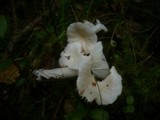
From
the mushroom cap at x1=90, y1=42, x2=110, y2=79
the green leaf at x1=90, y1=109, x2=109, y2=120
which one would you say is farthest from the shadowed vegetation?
the mushroom cap at x1=90, y1=42, x2=110, y2=79

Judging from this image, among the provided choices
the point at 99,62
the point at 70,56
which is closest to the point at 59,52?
the point at 70,56

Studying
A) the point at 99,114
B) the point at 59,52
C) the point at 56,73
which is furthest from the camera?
the point at 59,52

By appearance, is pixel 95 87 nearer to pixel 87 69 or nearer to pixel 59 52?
pixel 87 69

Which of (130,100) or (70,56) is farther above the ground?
(70,56)

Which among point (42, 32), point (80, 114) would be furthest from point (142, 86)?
point (42, 32)

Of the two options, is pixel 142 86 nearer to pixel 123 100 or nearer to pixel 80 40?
pixel 123 100

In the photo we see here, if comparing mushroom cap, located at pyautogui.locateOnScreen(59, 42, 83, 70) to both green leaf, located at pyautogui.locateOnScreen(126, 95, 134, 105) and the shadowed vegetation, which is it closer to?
the shadowed vegetation

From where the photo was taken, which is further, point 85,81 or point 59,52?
point 59,52
